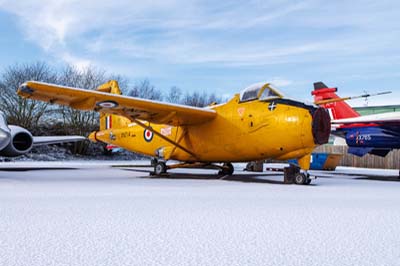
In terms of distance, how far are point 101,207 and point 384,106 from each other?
126 feet

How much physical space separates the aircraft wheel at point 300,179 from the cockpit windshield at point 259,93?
2.00 m

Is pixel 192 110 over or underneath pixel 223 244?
over

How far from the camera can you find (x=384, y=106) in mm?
38750

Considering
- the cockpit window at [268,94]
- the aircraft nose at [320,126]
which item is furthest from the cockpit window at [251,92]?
the aircraft nose at [320,126]

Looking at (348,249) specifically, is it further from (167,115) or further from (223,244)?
(167,115)

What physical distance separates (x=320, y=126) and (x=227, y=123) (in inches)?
105

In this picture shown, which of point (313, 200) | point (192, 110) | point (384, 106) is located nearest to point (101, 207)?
point (313, 200)

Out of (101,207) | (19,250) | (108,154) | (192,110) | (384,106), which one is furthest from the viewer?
(384,106)

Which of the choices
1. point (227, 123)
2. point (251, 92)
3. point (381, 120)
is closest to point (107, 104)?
point (227, 123)

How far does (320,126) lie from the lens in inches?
372

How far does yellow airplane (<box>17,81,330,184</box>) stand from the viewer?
961 cm

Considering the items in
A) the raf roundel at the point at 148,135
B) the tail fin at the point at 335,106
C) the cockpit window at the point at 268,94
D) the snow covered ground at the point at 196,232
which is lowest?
the snow covered ground at the point at 196,232

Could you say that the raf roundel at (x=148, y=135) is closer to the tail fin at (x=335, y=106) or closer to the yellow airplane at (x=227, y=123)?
the yellow airplane at (x=227, y=123)

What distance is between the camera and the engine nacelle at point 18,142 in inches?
573
